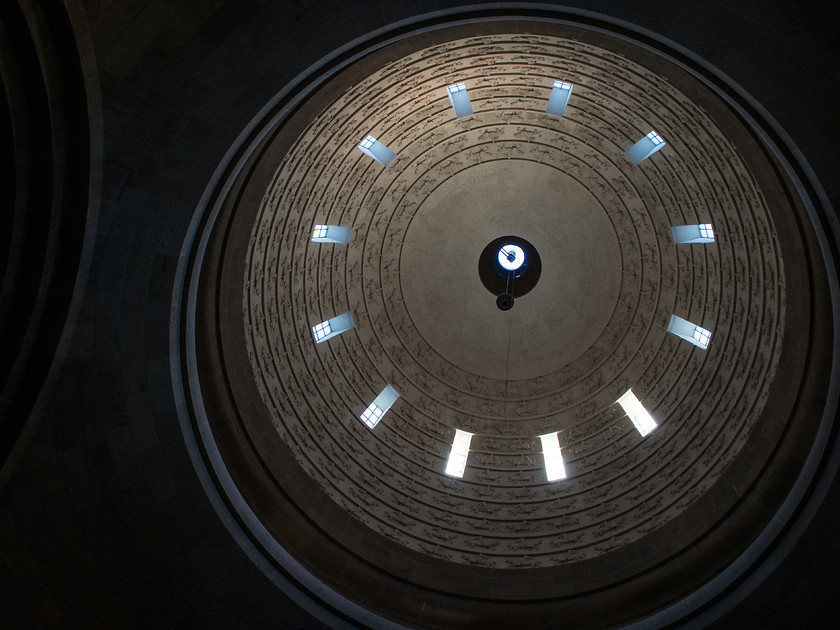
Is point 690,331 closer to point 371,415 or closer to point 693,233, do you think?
point 693,233

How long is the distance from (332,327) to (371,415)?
8.55 ft

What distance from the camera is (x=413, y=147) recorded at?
1498 centimetres

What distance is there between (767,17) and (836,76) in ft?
3.69

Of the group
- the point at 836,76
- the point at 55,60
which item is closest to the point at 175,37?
the point at 55,60

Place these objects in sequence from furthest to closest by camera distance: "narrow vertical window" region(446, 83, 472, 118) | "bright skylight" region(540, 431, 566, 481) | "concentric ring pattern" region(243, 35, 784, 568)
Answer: "bright skylight" region(540, 431, 566, 481)
"narrow vertical window" region(446, 83, 472, 118)
"concentric ring pattern" region(243, 35, 784, 568)

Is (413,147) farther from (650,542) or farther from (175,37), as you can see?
(650,542)

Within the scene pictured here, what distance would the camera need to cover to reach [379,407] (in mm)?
14680

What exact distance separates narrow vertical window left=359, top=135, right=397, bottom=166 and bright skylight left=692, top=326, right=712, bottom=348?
9154mm

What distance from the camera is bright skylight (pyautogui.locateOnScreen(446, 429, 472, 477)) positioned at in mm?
13969

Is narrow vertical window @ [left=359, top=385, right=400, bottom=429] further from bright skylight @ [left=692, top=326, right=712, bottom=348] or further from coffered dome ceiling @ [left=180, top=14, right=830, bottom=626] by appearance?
bright skylight @ [left=692, top=326, right=712, bottom=348]

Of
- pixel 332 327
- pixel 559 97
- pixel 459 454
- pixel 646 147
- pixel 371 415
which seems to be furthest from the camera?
pixel 332 327

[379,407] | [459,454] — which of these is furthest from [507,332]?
[379,407]

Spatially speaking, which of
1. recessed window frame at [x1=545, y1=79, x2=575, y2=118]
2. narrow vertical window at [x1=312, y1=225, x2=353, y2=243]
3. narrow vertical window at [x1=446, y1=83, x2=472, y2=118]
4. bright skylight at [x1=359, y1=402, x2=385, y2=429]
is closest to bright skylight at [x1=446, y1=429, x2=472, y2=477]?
bright skylight at [x1=359, y1=402, x2=385, y2=429]

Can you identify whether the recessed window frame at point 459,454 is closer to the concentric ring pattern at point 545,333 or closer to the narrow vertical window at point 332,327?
the concentric ring pattern at point 545,333
